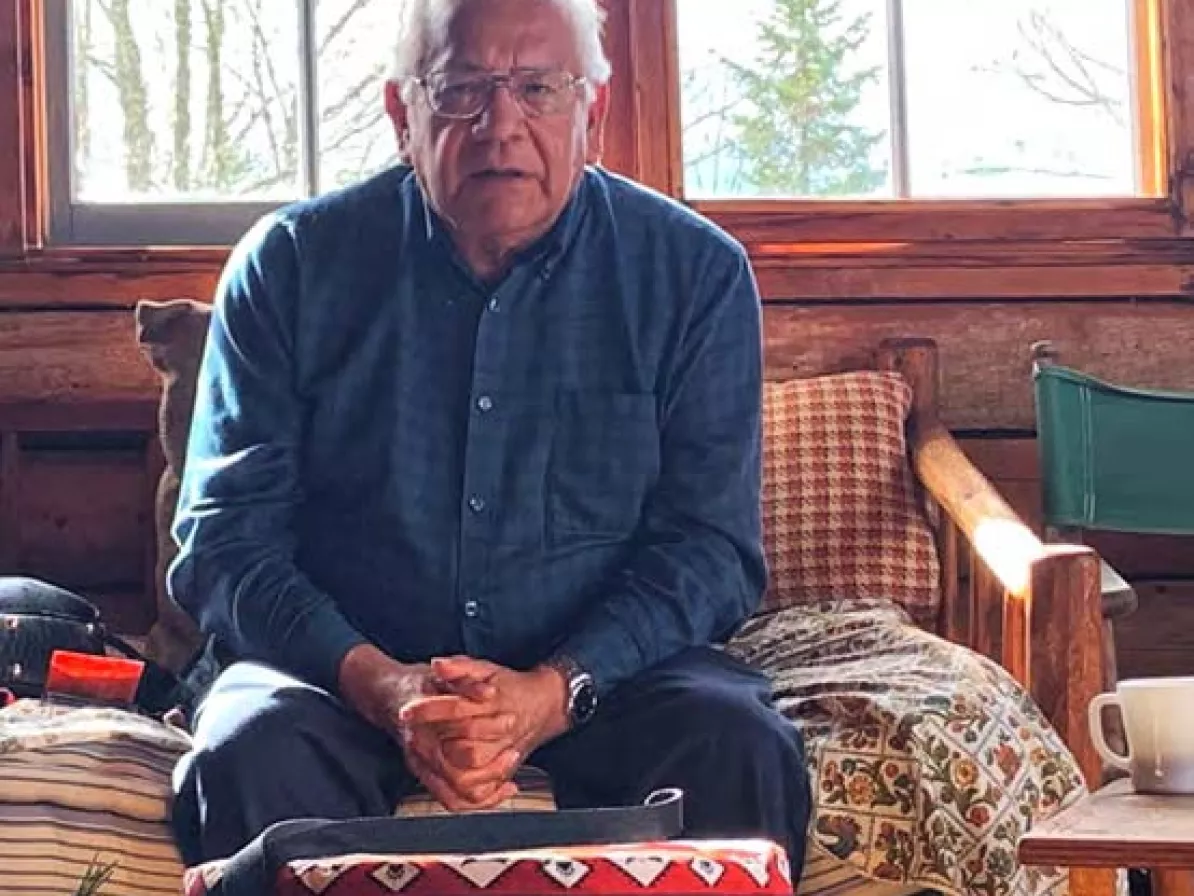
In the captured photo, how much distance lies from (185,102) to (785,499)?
39.0 inches

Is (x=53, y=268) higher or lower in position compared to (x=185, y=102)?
lower

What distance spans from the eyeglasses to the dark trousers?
1.83 ft

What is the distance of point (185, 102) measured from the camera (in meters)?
2.82

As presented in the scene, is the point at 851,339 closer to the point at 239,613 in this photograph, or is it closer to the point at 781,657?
the point at 781,657

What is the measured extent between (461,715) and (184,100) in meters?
1.39

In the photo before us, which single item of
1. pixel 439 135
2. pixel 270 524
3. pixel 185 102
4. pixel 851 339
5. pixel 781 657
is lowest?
pixel 781 657

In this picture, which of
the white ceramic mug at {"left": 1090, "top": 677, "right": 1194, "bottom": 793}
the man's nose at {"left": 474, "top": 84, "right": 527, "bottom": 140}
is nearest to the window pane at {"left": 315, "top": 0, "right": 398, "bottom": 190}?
the man's nose at {"left": 474, "top": 84, "right": 527, "bottom": 140}

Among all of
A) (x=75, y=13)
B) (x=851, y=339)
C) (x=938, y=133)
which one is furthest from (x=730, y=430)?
(x=75, y=13)

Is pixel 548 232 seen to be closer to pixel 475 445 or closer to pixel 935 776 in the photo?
pixel 475 445

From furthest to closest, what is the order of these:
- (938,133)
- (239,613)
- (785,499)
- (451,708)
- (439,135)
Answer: (938,133) < (785,499) < (439,135) < (239,613) < (451,708)

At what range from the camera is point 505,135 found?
196 cm

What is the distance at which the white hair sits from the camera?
1.98 m

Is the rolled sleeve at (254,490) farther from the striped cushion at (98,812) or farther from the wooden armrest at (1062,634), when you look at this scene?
the wooden armrest at (1062,634)

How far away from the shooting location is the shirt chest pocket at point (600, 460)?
6.32 ft
